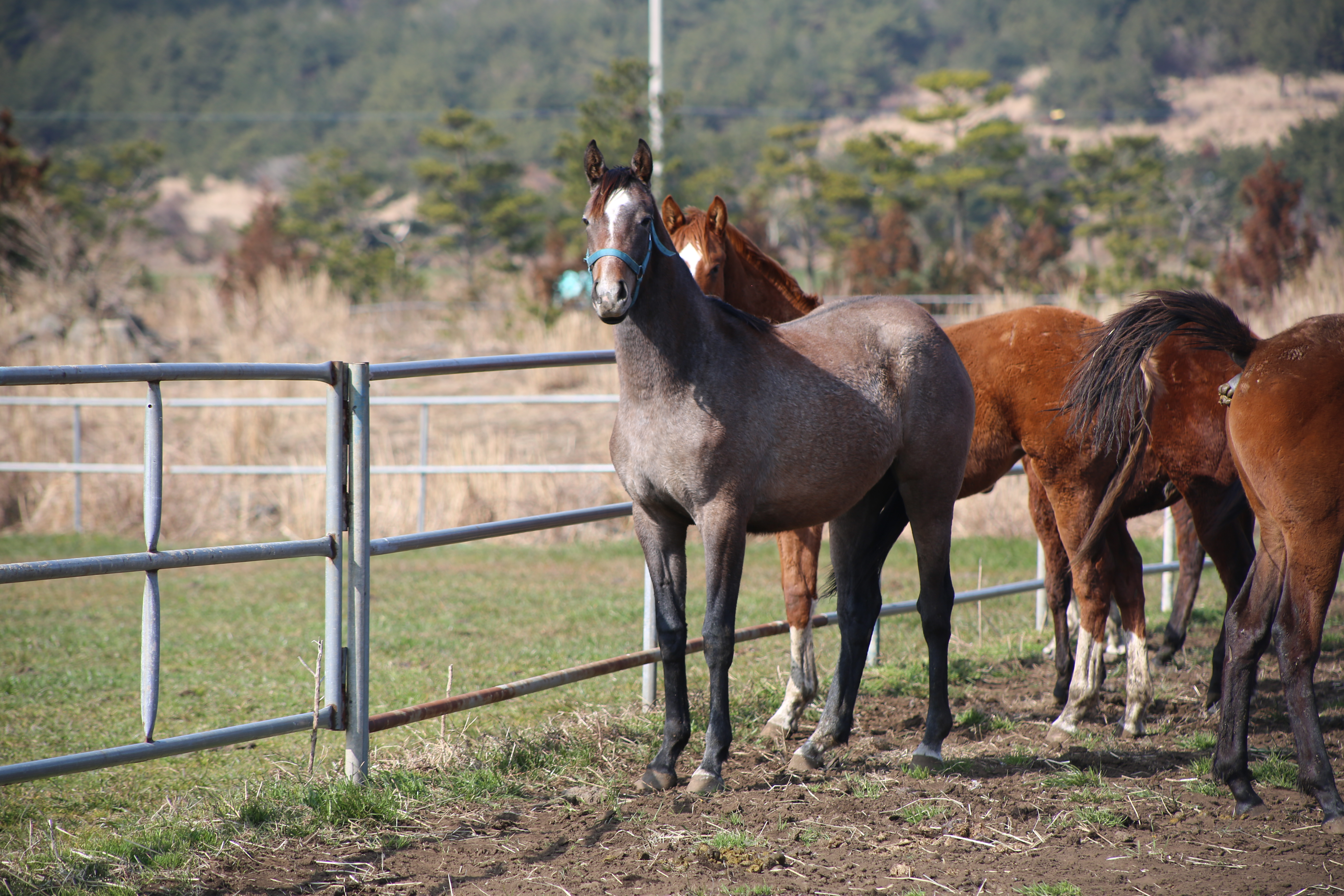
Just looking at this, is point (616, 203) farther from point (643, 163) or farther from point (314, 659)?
point (314, 659)

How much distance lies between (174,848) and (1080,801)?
2783 mm

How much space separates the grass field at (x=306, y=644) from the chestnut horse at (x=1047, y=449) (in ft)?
2.38

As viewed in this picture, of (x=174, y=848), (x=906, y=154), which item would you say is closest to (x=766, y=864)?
(x=174, y=848)

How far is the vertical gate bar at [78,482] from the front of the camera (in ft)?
32.6

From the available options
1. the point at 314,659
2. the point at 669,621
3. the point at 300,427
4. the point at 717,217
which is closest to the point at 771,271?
the point at 717,217

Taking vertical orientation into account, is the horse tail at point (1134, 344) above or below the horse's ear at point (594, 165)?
below

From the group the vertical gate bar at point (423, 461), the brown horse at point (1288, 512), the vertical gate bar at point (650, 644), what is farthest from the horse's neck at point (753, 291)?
the vertical gate bar at point (423, 461)

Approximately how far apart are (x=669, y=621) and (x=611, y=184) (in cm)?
139

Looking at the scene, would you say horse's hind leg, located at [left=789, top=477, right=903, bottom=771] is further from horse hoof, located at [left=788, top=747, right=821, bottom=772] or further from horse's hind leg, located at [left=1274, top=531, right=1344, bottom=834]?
horse's hind leg, located at [left=1274, top=531, right=1344, bottom=834]

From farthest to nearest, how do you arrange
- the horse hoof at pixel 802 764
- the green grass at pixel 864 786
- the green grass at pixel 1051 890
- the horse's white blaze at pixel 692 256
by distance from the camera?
1. the horse's white blaze at pixel 692 256
2. the horse hoof at pixel 802 764
3. the green grass at pixel 864 786
4. the green grass at pixel 1051 890

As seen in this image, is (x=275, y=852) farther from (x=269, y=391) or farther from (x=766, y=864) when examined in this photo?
(x=269, y=391)

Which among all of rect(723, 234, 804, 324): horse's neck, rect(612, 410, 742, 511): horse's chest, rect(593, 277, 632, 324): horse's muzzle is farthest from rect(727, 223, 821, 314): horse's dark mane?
rect(593, 277, 632, 324): horse's muzzle

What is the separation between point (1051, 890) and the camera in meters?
2.71

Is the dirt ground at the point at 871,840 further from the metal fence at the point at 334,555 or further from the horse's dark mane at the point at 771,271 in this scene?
the horse's dark mane at the point at 771,271
